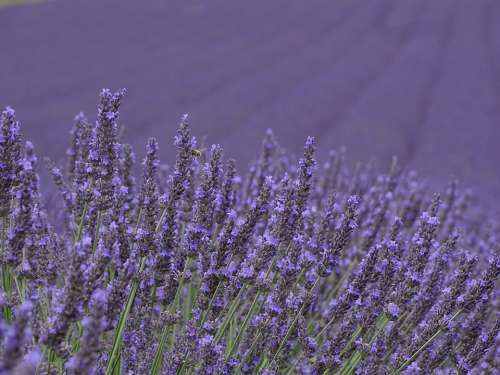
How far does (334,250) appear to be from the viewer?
1.48 meters

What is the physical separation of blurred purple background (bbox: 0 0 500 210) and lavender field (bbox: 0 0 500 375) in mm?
32

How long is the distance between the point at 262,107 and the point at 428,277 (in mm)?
4516

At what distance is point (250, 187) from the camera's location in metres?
2.57

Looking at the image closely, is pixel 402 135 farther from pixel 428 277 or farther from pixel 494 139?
pixel 428 277

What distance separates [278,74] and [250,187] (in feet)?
14.4

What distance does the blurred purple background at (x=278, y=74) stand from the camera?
5535 mm

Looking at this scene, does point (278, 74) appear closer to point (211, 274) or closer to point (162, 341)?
point (211, 274)

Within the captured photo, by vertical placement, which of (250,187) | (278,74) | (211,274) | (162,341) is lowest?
(162,341)

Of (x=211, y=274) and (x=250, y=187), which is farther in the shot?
(x=250, y=187)

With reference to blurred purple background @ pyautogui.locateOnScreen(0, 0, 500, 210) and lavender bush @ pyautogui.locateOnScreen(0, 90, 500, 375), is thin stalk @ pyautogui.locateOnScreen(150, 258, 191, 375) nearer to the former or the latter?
lavender bush @ pyautogui.locateOnScreen(0, 90, 500, 375)

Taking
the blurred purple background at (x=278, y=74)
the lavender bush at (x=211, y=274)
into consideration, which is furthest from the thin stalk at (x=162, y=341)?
the blurred purple background at (x=278, y=74)

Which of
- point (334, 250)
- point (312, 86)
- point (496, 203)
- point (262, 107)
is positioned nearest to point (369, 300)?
point (334, 250)

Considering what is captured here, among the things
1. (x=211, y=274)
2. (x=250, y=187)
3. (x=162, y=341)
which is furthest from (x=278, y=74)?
(x=162, y=341)

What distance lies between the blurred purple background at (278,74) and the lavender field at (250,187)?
0.10ft
